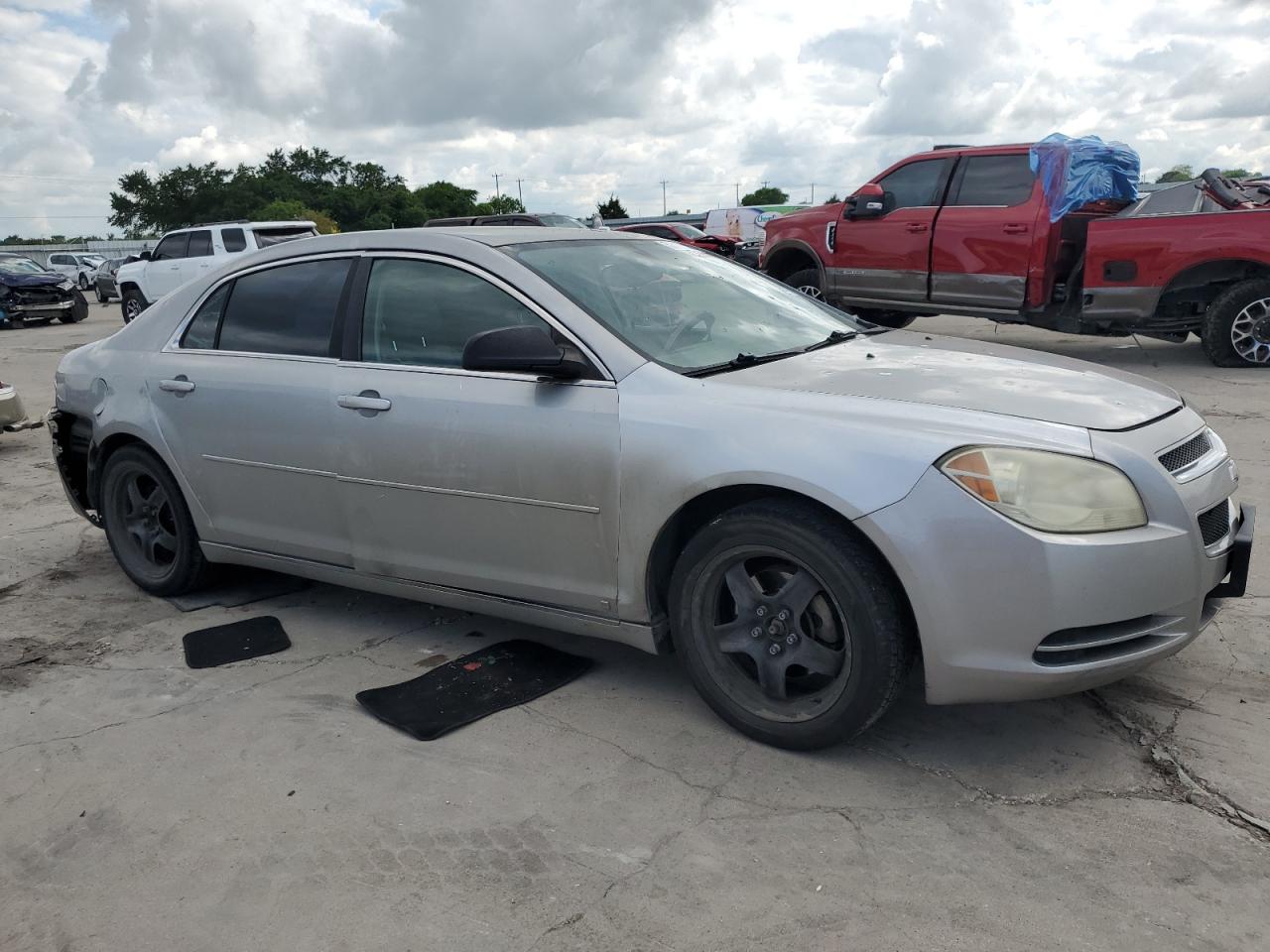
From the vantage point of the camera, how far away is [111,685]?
13.1ft

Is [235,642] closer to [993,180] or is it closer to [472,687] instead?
[472,687]

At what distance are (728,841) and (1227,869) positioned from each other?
120 cm

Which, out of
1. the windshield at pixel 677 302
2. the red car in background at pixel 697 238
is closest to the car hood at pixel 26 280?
the red car in background at pixel 697 238

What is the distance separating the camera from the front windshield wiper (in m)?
3.44

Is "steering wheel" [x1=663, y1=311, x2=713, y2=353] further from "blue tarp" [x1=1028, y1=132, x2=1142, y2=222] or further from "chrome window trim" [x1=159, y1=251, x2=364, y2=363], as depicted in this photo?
"blue tarp" [x1=1028, y1=132, x2=1142, y2=222]

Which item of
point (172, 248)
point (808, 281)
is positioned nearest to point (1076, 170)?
point (808, 281)

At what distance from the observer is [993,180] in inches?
402

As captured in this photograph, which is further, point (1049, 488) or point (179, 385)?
point (179, 385)

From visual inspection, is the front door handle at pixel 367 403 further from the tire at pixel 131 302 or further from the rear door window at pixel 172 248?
the tire at pixel 131 302

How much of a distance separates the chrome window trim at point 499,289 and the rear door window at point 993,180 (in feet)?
25.1

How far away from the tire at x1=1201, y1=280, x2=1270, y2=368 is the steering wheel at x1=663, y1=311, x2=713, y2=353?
7.52 meters

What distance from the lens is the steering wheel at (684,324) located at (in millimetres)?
3613

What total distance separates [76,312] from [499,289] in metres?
23.6

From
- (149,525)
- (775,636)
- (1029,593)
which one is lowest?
(149,525)
